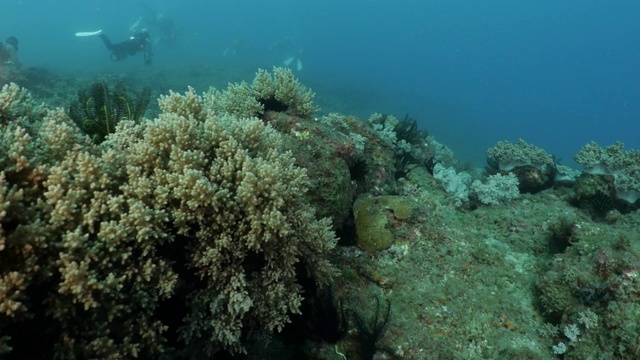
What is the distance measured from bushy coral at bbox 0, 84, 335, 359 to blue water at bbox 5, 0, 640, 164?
2826 centimetres

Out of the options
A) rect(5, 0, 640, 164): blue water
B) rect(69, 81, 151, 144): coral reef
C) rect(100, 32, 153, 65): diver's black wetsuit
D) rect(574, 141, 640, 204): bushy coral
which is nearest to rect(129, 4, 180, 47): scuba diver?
rect(5, 0, 640, 164): blue water

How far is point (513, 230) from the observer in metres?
7.01

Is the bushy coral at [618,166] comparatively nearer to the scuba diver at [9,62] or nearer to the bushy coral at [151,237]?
the bushy coral at [151,237]

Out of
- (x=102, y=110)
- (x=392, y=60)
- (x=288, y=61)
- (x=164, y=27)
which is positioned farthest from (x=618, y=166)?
(x=392, y=60)

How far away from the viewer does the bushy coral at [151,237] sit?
100 inches

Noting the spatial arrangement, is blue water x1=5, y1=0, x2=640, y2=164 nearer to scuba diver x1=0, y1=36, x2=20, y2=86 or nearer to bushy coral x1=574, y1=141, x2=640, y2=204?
scuba diver x1=0, y1=36, x2=20, y2=86

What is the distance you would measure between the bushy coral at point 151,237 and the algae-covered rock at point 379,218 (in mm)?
2068

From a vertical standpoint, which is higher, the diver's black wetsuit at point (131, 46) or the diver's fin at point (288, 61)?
the diver's fin at point (288, 61)

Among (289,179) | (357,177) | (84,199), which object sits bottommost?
(84,199)

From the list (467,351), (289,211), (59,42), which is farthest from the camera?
(59,42)

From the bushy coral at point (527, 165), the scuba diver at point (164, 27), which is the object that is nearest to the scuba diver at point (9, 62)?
the bushy coral at point (527, 165)

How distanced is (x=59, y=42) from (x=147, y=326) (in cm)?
7293

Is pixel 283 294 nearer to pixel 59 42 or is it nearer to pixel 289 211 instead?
pixel 289 211

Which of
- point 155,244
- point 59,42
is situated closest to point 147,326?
point 155,244
